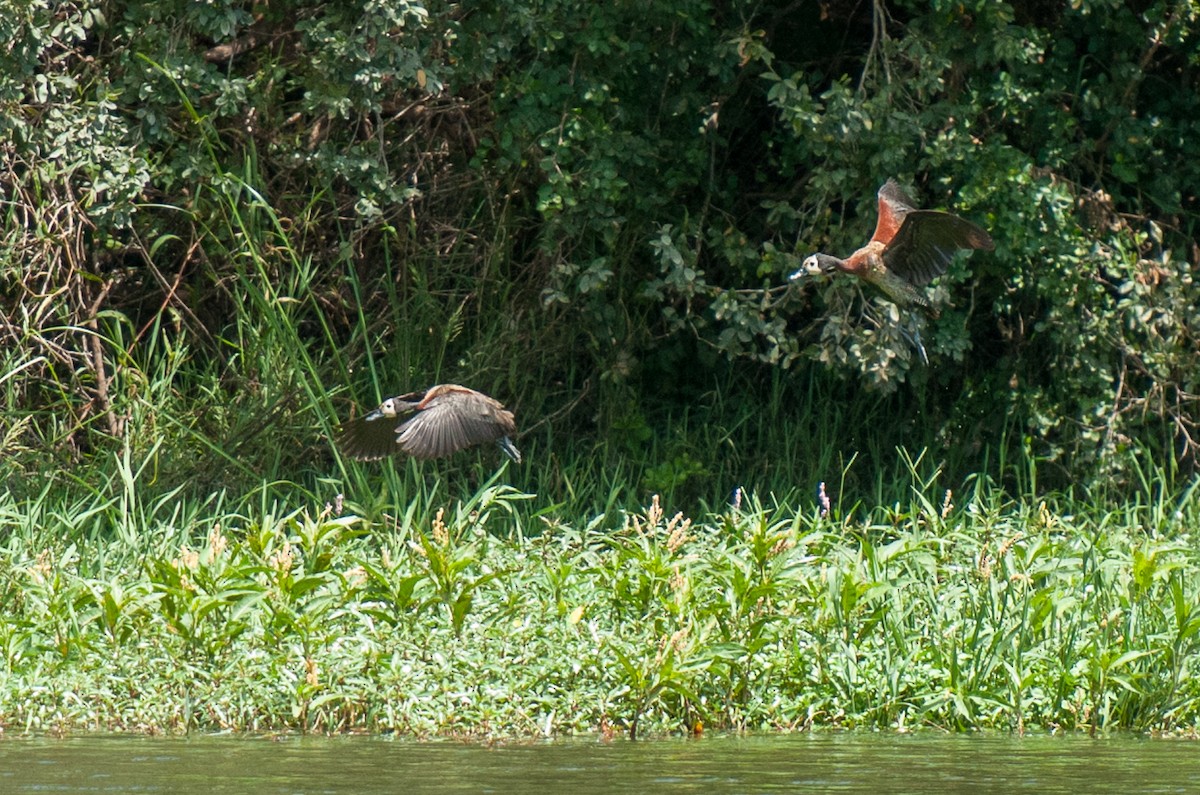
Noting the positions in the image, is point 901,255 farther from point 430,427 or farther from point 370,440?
point 370,440

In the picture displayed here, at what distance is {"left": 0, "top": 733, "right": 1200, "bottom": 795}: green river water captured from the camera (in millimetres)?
4148

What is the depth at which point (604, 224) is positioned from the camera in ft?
27.8

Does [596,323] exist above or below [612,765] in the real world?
below

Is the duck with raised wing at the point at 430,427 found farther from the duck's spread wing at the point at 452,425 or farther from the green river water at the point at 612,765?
the green river water at the point at 612,765

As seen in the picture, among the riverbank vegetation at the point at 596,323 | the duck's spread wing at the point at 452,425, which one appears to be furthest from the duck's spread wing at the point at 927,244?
the duck's spread wing at the point at 452,425

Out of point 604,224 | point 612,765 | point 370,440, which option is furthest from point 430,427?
point 612,765

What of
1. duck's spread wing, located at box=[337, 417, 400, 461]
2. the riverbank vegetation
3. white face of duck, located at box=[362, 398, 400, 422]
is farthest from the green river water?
duck's spread wing, located at box=[337, 417, 400, 461]

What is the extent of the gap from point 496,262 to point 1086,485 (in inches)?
122

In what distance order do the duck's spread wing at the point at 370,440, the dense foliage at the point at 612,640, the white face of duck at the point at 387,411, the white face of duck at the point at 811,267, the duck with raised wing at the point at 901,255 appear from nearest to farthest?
the dense foliage at the point at 612,640, the duck with raised wing at the point at 901,255, the white face of duck at the point at 811,267, the white face of duck at the point at 387,411, the duck's spread wing at the point at 370,440

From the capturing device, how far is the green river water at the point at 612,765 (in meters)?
4.15

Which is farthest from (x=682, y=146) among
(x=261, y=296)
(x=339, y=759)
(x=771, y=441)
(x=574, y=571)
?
(x=339, y=759)

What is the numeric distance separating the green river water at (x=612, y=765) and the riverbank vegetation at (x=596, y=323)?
489 mm

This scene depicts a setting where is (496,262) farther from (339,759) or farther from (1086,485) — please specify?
(339,759)

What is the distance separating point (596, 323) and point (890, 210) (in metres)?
2.05
